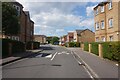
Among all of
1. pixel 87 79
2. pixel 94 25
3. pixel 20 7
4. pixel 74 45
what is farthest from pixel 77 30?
pixel 87 79

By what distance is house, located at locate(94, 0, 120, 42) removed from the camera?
32.2m

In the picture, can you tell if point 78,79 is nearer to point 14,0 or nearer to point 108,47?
point 108,47

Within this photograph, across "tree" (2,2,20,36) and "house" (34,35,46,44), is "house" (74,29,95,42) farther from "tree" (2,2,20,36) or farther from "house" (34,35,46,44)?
"house" (34,35,46,44)

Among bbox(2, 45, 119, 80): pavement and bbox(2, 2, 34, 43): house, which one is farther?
bbox(2, 2, 34, 43): house

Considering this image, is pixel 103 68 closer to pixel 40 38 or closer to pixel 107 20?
pixel 107 20

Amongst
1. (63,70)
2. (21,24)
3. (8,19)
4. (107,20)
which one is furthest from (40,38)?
(63,70)

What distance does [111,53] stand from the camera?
721 inches

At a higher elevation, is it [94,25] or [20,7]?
[20,7]

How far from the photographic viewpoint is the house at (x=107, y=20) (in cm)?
3219

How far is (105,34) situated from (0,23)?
16.8 metres

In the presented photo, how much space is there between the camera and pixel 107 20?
36219mm

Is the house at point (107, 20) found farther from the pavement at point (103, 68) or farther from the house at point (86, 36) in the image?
the house at point (86, 36)

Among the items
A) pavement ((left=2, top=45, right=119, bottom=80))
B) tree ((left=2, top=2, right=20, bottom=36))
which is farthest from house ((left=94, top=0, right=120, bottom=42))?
pavement ((left=2, top=45, right=119, bottom=80))

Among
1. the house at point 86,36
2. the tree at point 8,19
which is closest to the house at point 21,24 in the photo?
the tree at point 8,19
